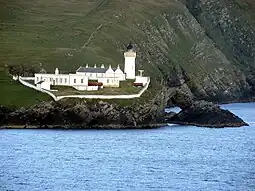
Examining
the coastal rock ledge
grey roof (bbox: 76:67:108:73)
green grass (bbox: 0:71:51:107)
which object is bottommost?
the coastal rock ledge

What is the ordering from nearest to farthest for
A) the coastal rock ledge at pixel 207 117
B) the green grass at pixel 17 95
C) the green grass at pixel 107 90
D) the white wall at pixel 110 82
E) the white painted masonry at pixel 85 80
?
1. the green grass at pixel 17 95
2. the green grass at pixel 107 90
3. the white painted masonry at pixel 85 80
4. the white wall at pixel 110 82
5. the coastal rock ledge at pixel 207 117

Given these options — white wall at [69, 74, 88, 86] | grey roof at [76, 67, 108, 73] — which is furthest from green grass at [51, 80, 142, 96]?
grey roof at [76, 67, 108, 73]

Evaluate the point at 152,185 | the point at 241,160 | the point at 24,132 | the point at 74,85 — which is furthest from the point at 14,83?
the point at 152,185

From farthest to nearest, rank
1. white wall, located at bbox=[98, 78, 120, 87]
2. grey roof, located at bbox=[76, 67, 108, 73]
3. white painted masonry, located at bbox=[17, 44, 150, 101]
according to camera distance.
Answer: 1. grey roof, located at bbox=[76, 67, 108, 73]
2. white wall, located at bbox=[98, 78, 120, 87]
3. white painted masonry, located at bbox=[17, 44, 150, 101]

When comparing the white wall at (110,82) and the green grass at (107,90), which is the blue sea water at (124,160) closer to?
the green grass at (107,90)

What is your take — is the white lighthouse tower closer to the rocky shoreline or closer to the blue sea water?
the rocky shoreline

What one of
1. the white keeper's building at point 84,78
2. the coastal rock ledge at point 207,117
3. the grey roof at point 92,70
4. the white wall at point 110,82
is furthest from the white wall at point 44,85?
the coastal rock ledge at point 207,117
